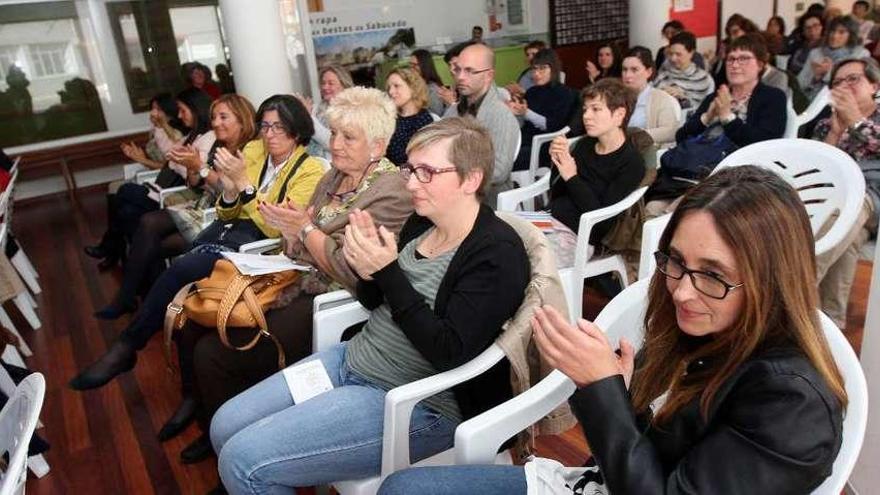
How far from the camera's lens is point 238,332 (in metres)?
2.09

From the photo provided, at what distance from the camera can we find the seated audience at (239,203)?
7.78 feet

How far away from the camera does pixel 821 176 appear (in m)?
2.16

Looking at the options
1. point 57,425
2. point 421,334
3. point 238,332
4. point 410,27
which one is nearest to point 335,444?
point 421,334

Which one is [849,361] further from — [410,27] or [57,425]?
[410,27]

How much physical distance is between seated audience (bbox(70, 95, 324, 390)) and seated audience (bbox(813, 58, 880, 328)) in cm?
220

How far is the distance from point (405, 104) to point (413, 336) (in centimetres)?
261

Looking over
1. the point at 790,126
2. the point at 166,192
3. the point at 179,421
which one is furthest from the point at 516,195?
the point at 166,192

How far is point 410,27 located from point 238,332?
621cm

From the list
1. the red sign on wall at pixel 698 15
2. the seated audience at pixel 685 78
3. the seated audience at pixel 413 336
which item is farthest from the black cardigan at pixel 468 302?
the red sign on wall at pixel 698 15

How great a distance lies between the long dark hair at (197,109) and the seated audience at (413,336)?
2.79 metres

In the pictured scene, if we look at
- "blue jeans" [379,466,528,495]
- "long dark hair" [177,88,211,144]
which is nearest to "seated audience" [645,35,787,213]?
"blue jeans" [379,466,528,495]

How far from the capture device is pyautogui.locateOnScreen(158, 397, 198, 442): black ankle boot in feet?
8.03

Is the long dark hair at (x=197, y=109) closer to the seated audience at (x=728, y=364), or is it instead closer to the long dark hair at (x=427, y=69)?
the long dark hair at (x=427, y=69)

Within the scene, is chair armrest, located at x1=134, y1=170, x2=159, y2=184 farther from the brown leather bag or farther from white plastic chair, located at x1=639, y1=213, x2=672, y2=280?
white plastic chair, located at x1=639, y1=213, x2=672, y2=280
